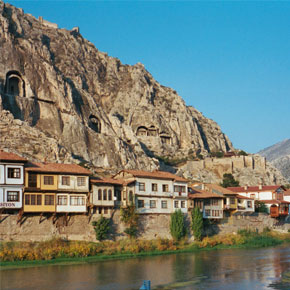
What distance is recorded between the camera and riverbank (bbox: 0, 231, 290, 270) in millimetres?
51688

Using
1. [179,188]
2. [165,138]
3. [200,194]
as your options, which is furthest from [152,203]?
[165,138]

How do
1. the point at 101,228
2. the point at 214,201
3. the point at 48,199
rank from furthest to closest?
the point at 214,201
the point at 101,228
the point at 48,199

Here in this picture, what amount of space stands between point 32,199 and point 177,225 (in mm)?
21225

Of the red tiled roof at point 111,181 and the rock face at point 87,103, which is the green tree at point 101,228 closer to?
the red tiled roof at point 111,181

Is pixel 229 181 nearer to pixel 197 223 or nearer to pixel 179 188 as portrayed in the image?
pixel 179 188

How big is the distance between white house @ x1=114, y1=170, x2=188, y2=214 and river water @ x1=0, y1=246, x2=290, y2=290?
975 cm

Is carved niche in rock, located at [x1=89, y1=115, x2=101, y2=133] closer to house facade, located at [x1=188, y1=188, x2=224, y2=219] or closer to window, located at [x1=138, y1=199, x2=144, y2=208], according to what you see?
house facade, located at [x1=188, y1=188, x2=224, y2=219]

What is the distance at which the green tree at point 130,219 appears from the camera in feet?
209

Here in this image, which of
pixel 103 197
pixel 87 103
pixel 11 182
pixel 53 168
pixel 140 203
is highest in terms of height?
pixel 87 103

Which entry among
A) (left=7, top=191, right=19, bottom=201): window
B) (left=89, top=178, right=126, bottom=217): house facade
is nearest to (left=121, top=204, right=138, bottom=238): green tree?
(left=89, top=178, right=126, bottom=217): house facade

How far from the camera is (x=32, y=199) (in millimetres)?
56688

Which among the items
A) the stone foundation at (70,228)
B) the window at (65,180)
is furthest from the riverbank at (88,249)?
the window at (65,180)

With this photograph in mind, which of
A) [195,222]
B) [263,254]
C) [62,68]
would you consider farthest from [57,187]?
[62,68]

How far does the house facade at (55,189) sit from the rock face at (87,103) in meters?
38.4
